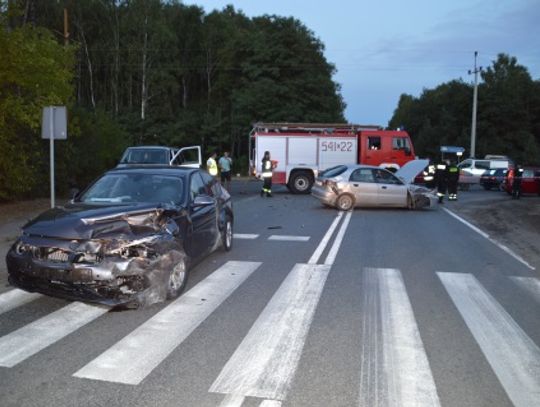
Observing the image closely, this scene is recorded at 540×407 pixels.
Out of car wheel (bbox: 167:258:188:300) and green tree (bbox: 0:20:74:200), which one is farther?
green tree (bbox: 0:20:74:200)

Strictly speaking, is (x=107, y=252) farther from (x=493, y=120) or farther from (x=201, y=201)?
(x=493, y=120)

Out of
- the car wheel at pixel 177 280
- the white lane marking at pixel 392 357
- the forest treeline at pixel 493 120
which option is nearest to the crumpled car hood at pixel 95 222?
the car wheel at pixel 177 280

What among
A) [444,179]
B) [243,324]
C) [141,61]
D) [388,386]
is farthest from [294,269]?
[141,61]

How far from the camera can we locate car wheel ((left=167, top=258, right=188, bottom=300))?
258 inches

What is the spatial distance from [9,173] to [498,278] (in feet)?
40.9

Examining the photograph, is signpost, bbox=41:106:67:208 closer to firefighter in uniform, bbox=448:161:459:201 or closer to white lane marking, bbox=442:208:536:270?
white lane marking, bbox=442:208:536:270

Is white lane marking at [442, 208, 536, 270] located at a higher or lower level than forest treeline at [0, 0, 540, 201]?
lower

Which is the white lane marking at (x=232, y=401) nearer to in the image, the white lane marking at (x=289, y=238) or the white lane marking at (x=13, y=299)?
the white lane marking at (x=13, y=299)

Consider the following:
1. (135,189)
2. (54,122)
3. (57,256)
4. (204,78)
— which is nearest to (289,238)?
(135,189)

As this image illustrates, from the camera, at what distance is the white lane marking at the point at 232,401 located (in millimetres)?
3920

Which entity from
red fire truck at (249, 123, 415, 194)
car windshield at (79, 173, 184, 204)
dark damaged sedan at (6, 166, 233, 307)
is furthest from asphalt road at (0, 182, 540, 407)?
red fire truck at (249, 123, 415, 194)

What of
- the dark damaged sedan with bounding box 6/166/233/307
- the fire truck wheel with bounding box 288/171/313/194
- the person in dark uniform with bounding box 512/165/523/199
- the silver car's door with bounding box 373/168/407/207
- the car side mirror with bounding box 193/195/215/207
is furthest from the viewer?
the person in dark uniform with bounding box 512/165/523/199

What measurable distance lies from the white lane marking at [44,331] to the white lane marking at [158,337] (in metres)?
0.62

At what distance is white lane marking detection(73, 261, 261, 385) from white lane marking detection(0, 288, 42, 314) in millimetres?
1686
